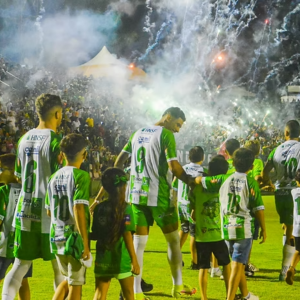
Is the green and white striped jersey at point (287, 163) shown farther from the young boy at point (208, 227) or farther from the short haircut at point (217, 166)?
the short haircut at point (217, 166)

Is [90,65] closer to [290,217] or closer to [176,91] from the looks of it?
A: [176,91]

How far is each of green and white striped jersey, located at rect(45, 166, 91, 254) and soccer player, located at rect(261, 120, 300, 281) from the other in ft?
10.3

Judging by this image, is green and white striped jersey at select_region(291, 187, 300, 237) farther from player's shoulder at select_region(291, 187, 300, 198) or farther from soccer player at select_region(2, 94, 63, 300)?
soccer player at select_region(2, 94, 63, 300)

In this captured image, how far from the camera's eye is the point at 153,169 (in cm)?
546

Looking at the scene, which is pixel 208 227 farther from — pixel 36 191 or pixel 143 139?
pixel 36 191

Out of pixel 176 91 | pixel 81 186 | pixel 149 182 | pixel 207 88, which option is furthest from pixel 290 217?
pixel 207 88

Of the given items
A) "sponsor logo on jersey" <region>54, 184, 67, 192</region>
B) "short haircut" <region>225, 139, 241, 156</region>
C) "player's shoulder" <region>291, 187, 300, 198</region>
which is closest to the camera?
"sponsor logo on jersey" <region>54, 184, 67, 192</region>

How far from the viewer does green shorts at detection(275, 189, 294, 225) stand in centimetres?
659

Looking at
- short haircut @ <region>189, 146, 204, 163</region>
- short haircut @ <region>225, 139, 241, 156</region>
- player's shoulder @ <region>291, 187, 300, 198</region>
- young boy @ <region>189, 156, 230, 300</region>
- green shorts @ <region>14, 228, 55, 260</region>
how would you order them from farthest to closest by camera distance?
1. short haircut @ <region>189, 146, 204, 163</region>
2. short haircut @ <region>225, 139, 241, 156</region>
3. player's shoulder @ <region>291, 187, 300, 198</region>
4. young boy @ <region>189, 156, 230, 300</region>
5. green shorts @ <region>14, 228, 55, 260</region>

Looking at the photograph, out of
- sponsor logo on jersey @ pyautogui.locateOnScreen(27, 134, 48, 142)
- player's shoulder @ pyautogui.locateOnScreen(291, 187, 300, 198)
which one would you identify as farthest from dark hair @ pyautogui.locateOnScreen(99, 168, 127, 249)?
player's shoulder @ pyautogui.locateOnScreen(291, 187, 300, 198)

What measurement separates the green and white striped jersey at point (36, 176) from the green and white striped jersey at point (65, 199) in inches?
10.8

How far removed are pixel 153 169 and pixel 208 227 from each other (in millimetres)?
813

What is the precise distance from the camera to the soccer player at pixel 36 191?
14.6 ft

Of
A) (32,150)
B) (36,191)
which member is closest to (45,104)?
(32,150)
